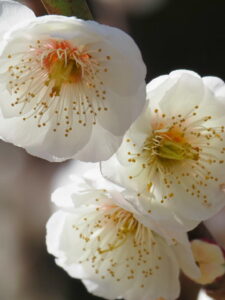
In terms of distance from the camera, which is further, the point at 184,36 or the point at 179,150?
the point at 184,36

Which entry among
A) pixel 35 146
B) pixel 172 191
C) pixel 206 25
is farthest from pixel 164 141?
pixel 206 25

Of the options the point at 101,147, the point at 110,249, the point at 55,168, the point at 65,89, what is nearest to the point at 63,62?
the point at 65,89

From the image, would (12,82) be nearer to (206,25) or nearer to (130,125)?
(130,125)

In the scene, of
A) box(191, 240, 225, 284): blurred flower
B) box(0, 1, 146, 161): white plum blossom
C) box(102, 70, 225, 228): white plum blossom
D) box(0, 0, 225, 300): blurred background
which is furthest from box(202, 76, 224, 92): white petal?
box(0, 0, 225, 300): blurred background

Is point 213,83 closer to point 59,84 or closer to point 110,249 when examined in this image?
point 59,84

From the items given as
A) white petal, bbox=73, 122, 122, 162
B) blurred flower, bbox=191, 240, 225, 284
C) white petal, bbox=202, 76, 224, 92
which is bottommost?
blurred flower, bbox=191, 240, 225, 284

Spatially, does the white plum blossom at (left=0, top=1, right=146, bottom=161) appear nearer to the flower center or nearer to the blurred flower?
the flower center
